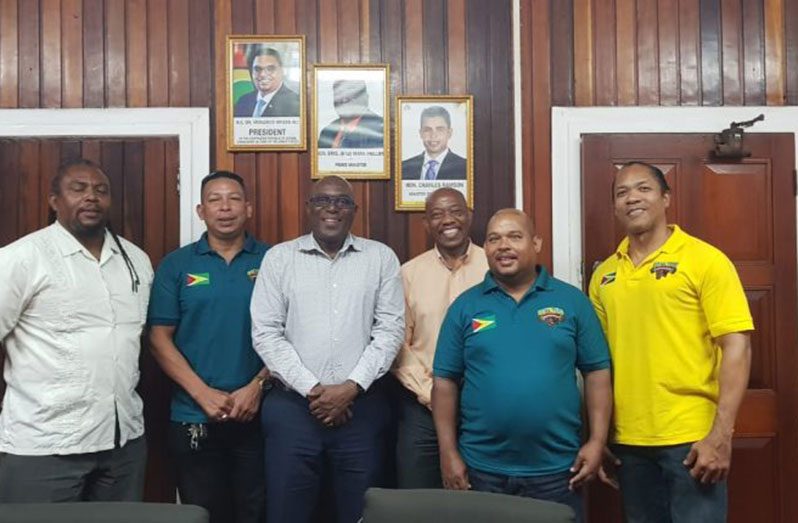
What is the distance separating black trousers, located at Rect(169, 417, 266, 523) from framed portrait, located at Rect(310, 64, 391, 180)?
1.10 meters

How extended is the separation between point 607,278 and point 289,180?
138 centimetres

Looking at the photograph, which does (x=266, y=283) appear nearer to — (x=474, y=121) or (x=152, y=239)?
(x=152, y=239)

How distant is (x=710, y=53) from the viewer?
2914mm

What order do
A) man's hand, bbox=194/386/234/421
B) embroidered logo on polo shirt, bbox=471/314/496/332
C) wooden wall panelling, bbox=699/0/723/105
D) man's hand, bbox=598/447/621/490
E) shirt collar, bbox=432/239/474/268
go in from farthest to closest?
wooden wall panelling, bbox=699/0/723/105 < shirt collar, bbox=432/239/474/268 < man's hand, bbox=194/386/234/421 < man's hand, bbox=598/447/621/490 < embroidered logo on polo shirt, bbox=471/314/496/332

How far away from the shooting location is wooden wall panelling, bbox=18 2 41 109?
113 inches

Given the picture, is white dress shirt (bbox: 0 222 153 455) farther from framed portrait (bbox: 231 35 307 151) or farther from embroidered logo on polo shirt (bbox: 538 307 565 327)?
embroidered logo on polo shirt (bbox: 538 307 565 327)

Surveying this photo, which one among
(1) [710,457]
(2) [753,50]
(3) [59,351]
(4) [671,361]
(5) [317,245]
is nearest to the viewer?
(1) [710,457]

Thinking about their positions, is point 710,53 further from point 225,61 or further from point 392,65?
point 225,61

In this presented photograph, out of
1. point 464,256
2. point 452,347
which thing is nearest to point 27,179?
point 464,256

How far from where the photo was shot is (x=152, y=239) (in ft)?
9.41

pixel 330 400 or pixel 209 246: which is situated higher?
pixel 209 246

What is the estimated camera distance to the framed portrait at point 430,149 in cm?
288

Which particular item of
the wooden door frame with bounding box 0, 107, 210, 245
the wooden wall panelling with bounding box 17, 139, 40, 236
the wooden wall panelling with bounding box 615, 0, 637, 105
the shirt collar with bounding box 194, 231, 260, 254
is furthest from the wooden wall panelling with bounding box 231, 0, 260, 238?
the wooden wall panelling with bounding box 615, 0, 637, 105

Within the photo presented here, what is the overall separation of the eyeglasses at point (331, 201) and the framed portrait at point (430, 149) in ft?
1.78
